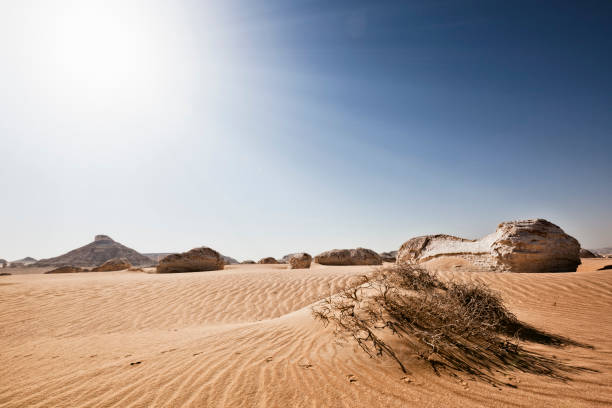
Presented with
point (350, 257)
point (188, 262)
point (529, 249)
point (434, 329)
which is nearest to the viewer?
point (434, 329)

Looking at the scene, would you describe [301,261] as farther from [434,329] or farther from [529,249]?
[434,329]

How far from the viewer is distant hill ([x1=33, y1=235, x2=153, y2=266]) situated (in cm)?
3566

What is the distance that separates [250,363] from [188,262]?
13751mm

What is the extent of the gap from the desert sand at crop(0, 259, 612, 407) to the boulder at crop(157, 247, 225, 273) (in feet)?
27.0

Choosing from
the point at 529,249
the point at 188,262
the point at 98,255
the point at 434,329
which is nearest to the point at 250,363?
the point at 434,329

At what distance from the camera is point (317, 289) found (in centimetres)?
861

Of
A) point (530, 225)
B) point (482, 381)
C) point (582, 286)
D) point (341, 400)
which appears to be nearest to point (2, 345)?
point (341, 400)

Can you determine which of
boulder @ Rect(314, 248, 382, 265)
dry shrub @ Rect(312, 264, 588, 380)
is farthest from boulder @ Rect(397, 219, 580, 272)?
boulder @ Rect(314, 248, 382, 265)

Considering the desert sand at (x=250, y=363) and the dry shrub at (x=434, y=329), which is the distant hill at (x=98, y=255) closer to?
the desert sand at (x=250, y=363)

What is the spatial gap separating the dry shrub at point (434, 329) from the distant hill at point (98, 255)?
127 ft

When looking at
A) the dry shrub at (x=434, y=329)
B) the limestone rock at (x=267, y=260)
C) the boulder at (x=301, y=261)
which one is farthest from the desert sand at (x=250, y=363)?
the limestone rock at (x=267, y=260)

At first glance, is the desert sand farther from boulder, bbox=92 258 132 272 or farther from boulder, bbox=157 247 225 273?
boulder, bbox=92 258 132 272

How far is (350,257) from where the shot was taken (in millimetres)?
18531

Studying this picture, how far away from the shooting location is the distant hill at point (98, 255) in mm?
35656
